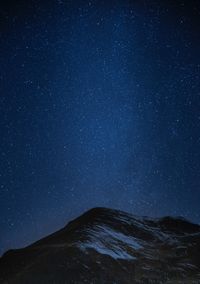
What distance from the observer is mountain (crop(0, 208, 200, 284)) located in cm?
6700

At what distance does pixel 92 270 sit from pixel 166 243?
37346mm

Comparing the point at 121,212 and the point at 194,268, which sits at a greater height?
the point at 121,212

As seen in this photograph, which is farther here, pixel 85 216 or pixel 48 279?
pixel 85 216

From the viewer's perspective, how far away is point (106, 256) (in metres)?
75.3

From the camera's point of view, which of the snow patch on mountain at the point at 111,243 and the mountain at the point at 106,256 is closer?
the mountain at the point at 106,256

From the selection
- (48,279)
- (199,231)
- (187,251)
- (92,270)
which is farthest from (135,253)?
(199,231)

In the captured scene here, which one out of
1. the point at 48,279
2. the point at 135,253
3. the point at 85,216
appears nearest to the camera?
the point at 48,279

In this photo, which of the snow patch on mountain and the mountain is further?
the snow patch on mountain

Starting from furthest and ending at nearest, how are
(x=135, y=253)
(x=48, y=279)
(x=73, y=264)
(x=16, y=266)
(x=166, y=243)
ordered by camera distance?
(x=166, y=243), (x=135, y=253), (x=16, y=266), (x=73, y=264), (x=48, y=279)

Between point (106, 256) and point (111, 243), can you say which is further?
point (111, 243)

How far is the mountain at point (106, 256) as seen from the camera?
67.0m

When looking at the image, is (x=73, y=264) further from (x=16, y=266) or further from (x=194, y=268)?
(x=194, y=268)

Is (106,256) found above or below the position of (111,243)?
below

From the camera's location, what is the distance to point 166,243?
333ft
